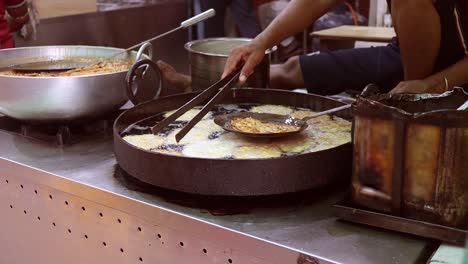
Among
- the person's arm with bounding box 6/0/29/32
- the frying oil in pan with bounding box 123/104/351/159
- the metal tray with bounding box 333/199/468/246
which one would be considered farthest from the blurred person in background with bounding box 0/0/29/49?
the metal tray with bounding box 333/199/468/246

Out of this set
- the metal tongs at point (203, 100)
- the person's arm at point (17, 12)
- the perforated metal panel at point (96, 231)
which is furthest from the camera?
the person's arm at point (17, 12)

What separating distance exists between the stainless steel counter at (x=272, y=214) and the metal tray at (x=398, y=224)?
24 millimetres

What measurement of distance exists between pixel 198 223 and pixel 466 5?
1401 mm

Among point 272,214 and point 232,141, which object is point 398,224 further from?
point 232,141

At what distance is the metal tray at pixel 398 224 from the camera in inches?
40.0

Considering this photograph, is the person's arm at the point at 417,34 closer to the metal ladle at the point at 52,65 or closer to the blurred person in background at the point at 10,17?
the metal ladle at the point at 52,65

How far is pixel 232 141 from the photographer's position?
56.1 inches

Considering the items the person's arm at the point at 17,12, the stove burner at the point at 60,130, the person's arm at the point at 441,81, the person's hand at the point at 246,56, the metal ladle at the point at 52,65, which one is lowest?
the stove burner at the point at 60,130

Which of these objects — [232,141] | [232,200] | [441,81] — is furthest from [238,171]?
[441,81]

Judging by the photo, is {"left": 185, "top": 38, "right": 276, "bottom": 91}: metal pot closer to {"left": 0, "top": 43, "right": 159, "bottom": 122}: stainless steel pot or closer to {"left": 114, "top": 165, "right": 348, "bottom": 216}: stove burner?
{"left": 0, "top": 43, "right": 159, "bottom": 122}: stainless steel pot

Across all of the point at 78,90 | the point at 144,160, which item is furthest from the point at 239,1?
the point at 144,160

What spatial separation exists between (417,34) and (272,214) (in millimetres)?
1017

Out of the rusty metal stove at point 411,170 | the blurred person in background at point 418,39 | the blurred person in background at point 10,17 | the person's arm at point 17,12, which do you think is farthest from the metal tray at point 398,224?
the person's arm at point 17,12

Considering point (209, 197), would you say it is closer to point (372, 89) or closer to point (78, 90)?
point (372, 89)
